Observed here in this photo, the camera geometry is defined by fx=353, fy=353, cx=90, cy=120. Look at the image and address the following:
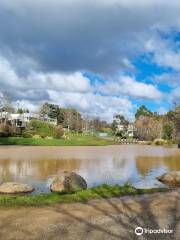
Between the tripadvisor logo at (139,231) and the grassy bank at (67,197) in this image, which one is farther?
the grassy bank at (67,197)

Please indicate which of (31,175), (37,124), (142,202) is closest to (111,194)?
(142,202)

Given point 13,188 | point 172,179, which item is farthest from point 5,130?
point 13,188

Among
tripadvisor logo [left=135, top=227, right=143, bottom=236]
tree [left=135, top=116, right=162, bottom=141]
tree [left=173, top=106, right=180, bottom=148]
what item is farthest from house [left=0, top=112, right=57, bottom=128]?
tripadvisor logo [left=135, top=227, right=143, bottom=236]

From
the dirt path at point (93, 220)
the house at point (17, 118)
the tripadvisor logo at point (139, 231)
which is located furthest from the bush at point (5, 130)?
the tripadvisor logo at point (139, 231)

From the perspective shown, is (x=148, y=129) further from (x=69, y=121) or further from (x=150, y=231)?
(x=150, y=231)

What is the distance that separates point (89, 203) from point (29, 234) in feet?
13.3

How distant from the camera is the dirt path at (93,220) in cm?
839

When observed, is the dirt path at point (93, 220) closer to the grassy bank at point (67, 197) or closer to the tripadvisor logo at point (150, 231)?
the tripadvisor logo at point (150, 231)

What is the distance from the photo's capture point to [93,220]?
9.68 metres

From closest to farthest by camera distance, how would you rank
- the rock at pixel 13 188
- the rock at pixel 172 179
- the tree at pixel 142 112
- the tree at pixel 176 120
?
the rock at pixel 13 188, the rock at pixel 172 179, the tree at pixel 176 120, the tree at pixel 142 112

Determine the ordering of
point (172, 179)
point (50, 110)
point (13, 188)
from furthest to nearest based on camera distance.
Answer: point (50, 110)
point (172, 179)
point (13, 188)

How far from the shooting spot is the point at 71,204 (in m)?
12.2

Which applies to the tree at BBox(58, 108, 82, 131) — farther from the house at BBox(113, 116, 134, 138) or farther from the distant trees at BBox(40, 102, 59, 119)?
the house at BBox(113, 116, 134, 138)

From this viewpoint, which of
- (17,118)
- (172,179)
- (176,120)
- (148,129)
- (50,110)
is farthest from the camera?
(50,110)
